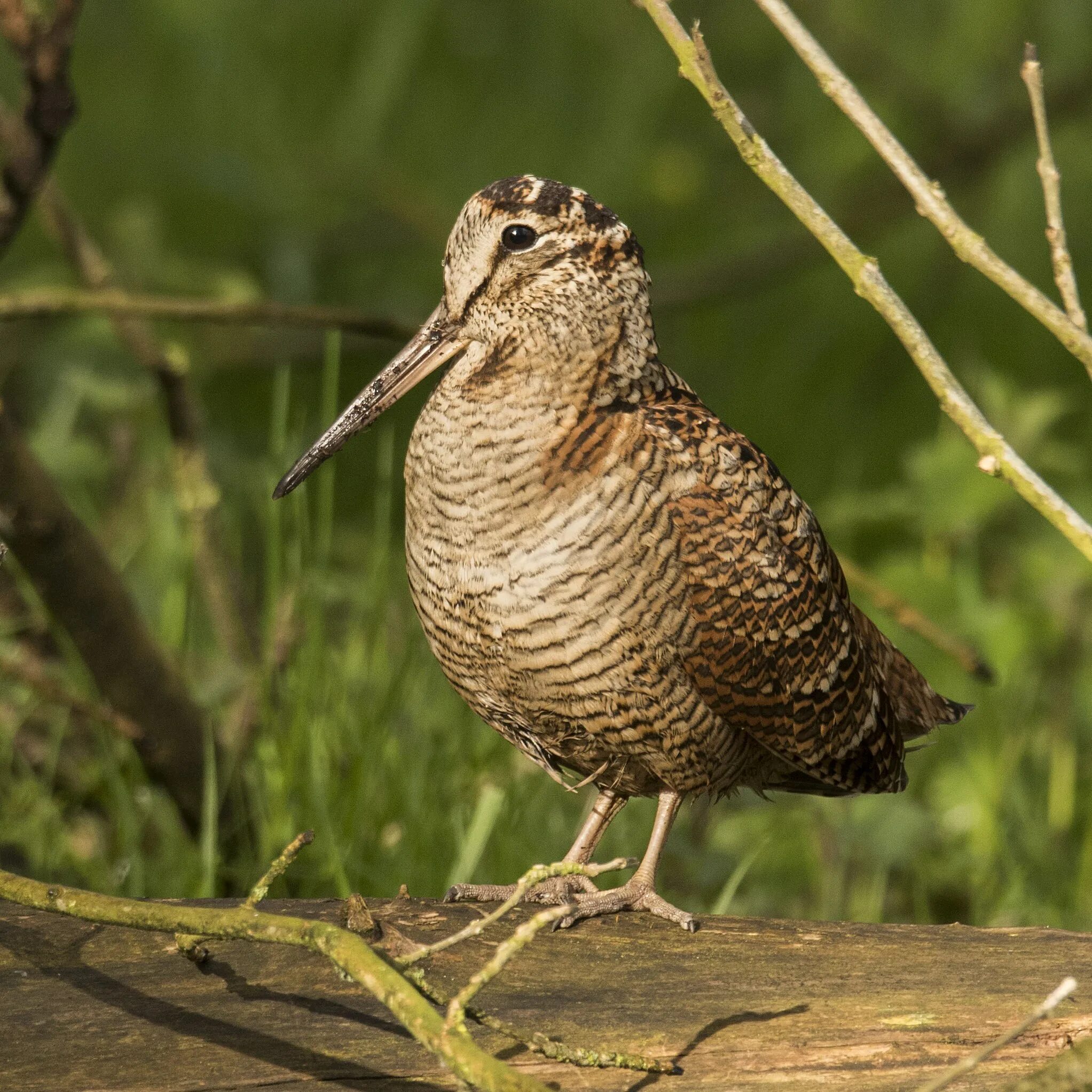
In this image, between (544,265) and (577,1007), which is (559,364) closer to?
(544,265)

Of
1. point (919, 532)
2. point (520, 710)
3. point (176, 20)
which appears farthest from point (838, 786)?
point (176, 20)

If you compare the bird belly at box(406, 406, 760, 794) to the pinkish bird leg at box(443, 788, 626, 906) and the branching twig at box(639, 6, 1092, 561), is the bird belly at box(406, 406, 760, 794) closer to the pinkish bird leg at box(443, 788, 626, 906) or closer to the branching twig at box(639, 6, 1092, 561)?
the pinkish bird leg at box(443, 788, 626, 906)

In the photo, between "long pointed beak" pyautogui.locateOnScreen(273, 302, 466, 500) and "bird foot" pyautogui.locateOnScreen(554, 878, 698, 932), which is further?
"long pointed beak" pyautogui.locateOnScreen(273, 302, 466, 500)

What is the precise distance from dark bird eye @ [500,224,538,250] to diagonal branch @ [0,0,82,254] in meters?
1.06

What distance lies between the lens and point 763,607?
2689 millimetres

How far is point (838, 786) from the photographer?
3098 mm

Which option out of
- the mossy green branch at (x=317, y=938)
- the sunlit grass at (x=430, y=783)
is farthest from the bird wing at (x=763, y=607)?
the mossy green branch at (x=317, y=938)

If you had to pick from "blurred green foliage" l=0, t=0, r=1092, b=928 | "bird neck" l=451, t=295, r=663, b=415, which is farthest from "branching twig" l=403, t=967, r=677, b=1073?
"blurred green foliage" l=0, t=0, r=1092, b=928

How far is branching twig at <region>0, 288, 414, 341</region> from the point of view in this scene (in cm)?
342

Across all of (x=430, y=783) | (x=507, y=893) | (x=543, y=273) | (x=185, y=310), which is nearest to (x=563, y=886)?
(x=507, y=893)

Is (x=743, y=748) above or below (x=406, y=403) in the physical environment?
below

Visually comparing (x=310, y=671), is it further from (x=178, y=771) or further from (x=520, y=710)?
(x=520, y=710)

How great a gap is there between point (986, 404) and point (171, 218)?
124 inches

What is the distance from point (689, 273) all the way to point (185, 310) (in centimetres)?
272
